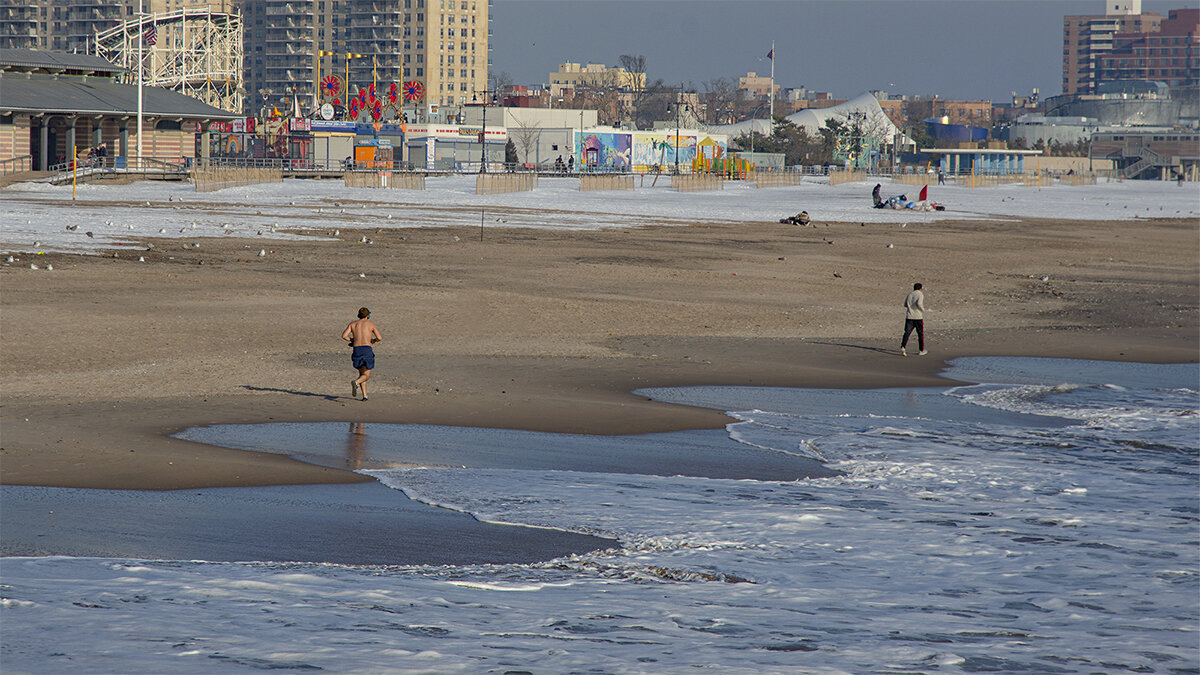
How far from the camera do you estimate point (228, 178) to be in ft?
218

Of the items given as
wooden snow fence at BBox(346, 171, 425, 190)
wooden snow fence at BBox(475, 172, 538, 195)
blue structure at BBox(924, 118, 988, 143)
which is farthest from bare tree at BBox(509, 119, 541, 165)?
blue structure at BBox(924, 118, 988, 143)

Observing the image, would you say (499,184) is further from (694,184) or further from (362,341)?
(362,341)

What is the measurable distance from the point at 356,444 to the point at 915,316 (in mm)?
10959

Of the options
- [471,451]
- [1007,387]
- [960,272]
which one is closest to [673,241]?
[960,272]

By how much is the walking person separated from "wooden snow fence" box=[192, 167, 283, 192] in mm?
46971

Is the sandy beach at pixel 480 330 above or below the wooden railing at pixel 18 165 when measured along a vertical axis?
below

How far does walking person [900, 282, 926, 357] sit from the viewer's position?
20953 millimetres

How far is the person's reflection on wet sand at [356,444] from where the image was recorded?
1287cm

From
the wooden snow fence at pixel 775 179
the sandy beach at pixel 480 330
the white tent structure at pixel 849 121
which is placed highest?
the white tent structure at pixel 849 121

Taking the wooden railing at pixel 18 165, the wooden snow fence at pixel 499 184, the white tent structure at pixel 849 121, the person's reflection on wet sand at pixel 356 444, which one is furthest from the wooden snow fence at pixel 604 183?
the white tent structure at pixel 849 121

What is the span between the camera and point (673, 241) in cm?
4147

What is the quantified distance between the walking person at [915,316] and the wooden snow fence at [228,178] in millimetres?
46971

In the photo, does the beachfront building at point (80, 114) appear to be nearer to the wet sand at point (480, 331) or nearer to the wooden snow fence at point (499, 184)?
the wooden snow fence at point (499, 184)

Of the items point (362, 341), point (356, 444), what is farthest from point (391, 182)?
point (356, 444)
